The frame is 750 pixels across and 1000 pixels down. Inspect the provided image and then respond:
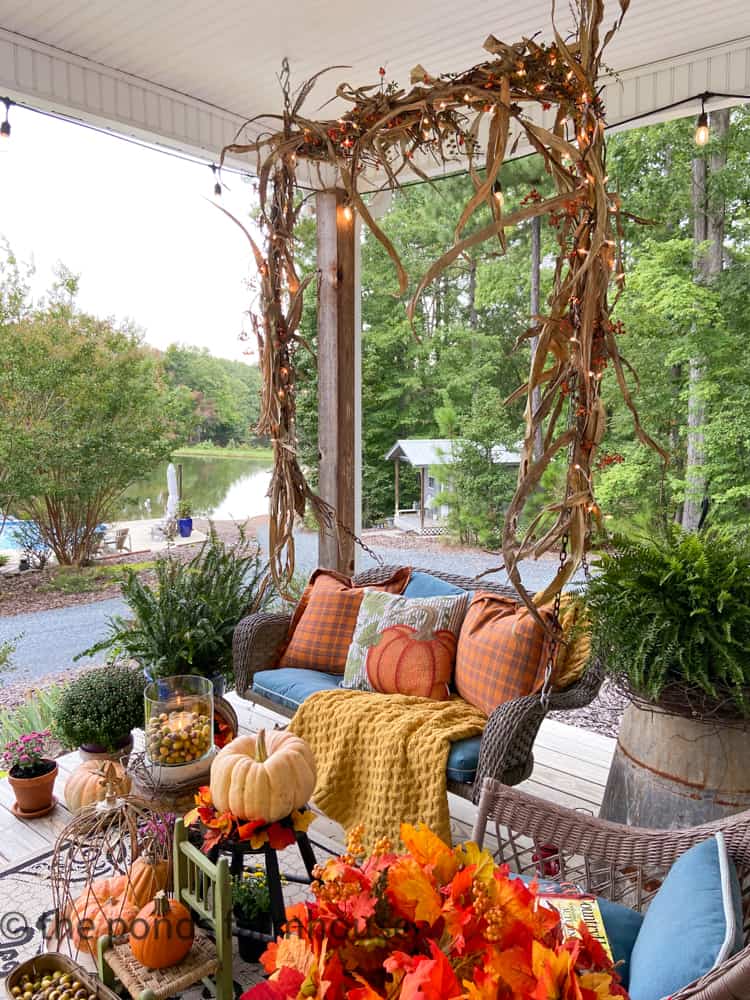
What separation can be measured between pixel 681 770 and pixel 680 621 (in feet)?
1.28

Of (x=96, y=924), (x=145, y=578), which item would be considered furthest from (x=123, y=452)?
(x=96, y=924)

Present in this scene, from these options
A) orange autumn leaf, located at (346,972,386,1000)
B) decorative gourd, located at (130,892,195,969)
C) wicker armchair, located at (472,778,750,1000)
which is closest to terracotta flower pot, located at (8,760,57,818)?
decorative gourd, located at (130,892,195,969)

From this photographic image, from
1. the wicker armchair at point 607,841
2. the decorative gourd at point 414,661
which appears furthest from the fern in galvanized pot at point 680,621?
the decorative gourd at point 414,661

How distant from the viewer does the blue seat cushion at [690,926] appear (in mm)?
1132

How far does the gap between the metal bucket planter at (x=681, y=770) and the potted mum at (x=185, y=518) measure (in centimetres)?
273

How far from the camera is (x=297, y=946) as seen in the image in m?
0.97

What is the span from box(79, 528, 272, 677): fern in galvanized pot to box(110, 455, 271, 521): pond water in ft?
2.10

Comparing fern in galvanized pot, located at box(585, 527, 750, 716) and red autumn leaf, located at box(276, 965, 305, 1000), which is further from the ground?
fern in galvanized pot, located at box(585, 527, 750, 716)

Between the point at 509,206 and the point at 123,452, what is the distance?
3254mm

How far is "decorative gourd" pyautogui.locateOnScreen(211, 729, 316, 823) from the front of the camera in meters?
1.87

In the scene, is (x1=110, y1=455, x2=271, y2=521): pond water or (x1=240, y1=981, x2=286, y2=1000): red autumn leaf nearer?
(x1=240, y1=981, x2=286, y2=1000): red autumn leaf

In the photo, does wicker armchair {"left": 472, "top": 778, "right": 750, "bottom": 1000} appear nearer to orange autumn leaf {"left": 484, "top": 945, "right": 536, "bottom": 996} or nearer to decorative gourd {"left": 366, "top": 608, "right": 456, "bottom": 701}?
orange autumn leaf {"left": 484, "top": 945, "right": 536, "bottom": 996}

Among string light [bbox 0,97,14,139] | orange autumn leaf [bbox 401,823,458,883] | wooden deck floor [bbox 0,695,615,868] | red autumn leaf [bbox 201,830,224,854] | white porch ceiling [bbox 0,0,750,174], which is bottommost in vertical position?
wooden deck floor [bbox 0,695,615,868]

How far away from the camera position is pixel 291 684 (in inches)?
115
